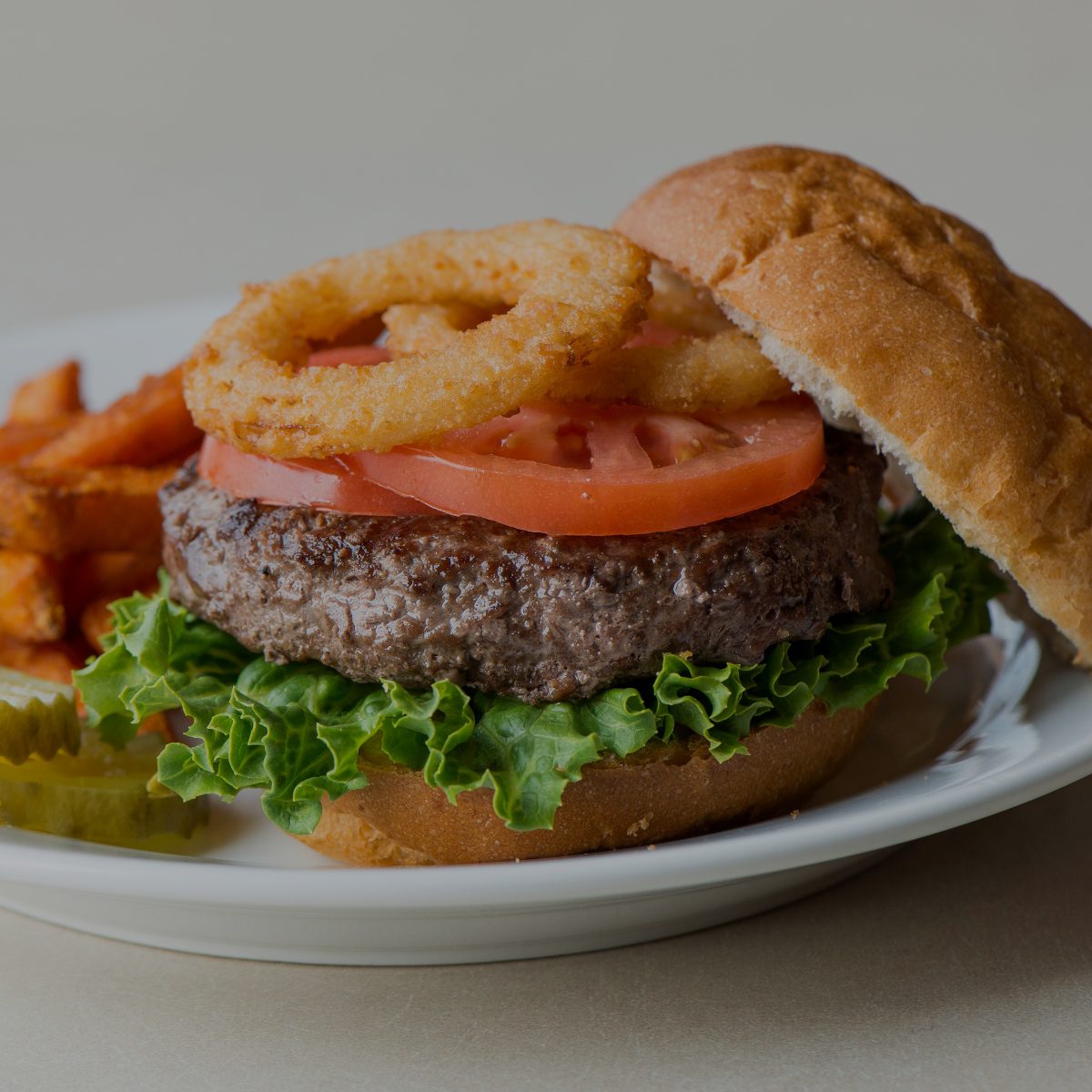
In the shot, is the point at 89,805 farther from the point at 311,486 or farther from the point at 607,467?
the point at 607,467

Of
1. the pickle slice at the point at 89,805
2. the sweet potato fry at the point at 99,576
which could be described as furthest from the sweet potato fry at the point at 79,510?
the pickle slice at the point at 89,805

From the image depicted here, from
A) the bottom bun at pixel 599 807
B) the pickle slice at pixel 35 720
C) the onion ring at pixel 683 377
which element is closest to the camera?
the bottom bun at pixel 599 807

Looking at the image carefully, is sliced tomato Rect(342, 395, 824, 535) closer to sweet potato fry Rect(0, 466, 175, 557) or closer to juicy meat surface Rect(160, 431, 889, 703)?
juicy meat surface Rect(160, 431, 889, 703)

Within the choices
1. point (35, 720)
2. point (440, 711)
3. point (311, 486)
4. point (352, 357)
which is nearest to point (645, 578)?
point (440, 711)

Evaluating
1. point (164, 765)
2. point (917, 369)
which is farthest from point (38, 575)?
point (917, 369)

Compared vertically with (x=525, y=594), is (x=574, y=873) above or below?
below

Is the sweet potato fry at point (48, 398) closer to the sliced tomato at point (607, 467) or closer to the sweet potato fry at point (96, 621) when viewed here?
the sweet potato fry at point (96, 621)
